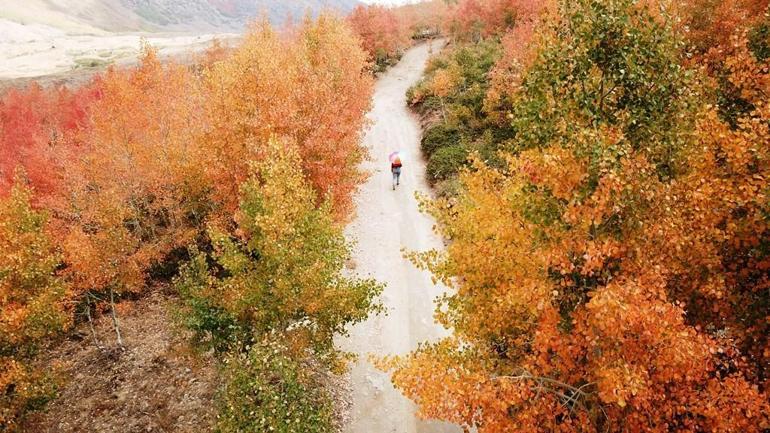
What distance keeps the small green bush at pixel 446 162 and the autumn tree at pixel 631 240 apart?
27.7 metres

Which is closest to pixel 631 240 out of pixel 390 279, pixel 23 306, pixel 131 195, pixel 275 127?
pixel 390 279

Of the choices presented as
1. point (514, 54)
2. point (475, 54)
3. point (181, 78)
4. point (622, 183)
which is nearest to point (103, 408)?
point (622, 183)

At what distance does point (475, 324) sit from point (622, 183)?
6.60m

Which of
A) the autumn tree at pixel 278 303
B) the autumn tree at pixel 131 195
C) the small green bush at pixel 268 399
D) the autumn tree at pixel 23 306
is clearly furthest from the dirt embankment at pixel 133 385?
the small green bush at pixel 268 399

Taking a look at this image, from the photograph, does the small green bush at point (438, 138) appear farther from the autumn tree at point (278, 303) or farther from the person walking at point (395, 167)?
the autumn tree at point (278, 303)

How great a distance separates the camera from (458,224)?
15.3m

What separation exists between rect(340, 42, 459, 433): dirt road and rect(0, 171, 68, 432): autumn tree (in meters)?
13.5

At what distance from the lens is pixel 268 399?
1376 cm

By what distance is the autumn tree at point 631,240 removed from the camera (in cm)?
983

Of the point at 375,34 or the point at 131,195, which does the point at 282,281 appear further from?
the point at 375,34

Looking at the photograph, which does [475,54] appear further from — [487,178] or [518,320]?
[518,320]

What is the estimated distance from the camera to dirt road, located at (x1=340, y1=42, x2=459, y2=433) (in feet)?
66.5

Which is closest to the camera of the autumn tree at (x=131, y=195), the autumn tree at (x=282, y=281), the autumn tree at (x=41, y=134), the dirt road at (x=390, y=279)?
the autumn tree at (x=282, y=281)

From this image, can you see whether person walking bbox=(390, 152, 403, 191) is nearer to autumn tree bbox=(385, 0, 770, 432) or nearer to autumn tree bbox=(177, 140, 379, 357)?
autumn tree bbox=(177, 140, 379, 357)
